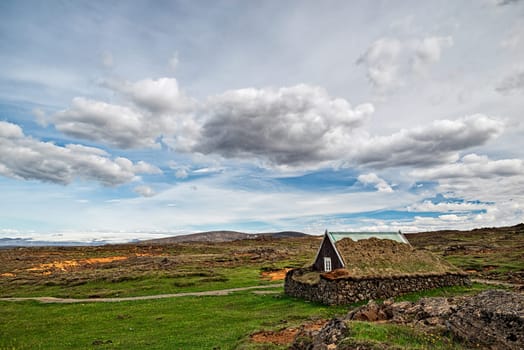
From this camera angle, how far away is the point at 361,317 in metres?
17.6

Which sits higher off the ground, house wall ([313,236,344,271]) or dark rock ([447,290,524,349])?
house wall ([313,236,344,271])

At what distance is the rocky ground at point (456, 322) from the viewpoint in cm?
1210

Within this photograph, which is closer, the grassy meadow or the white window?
the grassy meadow

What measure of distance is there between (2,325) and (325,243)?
31.7 meters

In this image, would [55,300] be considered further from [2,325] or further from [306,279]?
[306,279]

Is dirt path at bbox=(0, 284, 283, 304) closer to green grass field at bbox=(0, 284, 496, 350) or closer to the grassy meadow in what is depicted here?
the grassy meadow

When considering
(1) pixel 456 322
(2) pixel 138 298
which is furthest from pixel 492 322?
(2) pixel 138 298

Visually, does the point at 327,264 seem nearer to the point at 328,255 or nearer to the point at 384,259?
the point at 328,255

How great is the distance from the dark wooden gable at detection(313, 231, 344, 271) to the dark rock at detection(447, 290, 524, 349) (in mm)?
20129

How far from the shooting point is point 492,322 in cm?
1275

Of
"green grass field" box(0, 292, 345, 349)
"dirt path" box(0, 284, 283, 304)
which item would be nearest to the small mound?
"green grass field" box(0, 292, 345, 349)

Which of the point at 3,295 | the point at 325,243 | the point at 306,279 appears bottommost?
the point at 3,295

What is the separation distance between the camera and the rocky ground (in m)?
12.1

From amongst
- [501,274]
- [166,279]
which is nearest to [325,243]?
[501,274]
